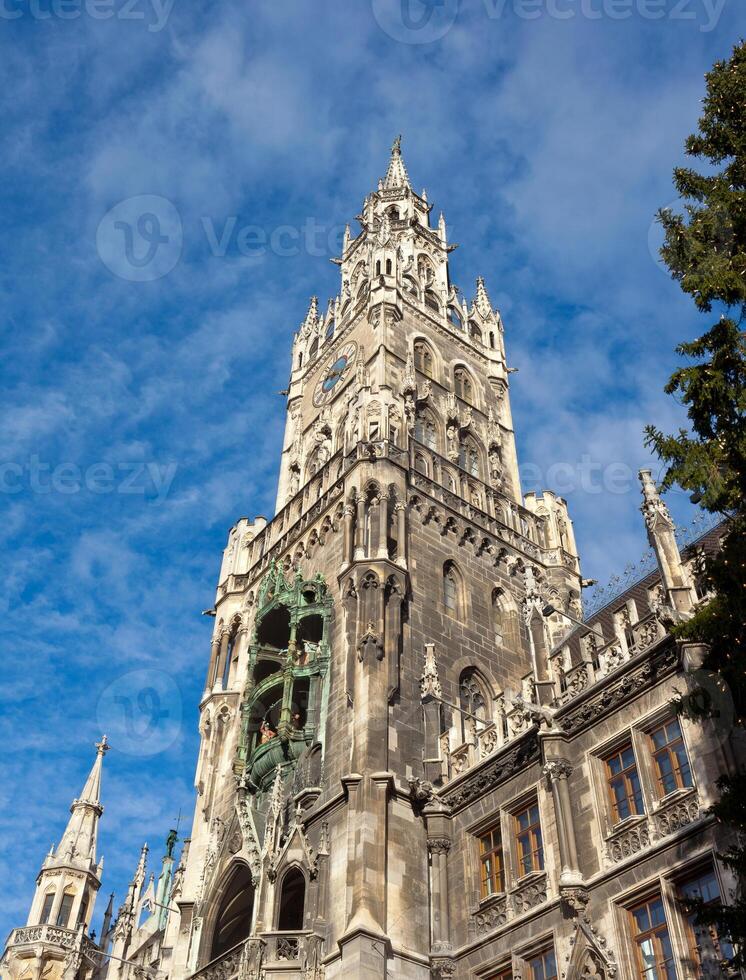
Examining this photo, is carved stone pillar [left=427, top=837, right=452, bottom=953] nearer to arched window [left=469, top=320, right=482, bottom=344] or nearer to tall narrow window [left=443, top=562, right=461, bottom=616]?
tall narrow window [left=443, top=562, right=461, bottom=616]

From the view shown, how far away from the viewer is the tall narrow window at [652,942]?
59.5 ft

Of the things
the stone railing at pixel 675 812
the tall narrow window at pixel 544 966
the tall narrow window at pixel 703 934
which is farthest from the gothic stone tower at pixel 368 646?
the tall narrow window at pixel 703 934

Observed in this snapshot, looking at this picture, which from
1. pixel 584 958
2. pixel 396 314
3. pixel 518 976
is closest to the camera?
pixel 584 958

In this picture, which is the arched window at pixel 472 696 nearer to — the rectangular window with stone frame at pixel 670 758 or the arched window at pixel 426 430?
the rectangular window with stone frame at pixel 670 758

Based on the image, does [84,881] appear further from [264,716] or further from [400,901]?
[400,901]

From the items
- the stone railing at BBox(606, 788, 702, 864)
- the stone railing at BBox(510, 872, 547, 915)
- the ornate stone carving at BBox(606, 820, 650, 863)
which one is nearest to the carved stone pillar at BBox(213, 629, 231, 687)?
the stone railing at BBox(510, 872, 547, 915)

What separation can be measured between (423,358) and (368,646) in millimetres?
17109

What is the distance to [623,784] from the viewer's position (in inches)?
822

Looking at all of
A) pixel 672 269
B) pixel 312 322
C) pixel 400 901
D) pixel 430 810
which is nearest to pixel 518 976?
pixel 400 901

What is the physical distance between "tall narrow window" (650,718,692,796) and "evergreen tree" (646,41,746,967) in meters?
2.01

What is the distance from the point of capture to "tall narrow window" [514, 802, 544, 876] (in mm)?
21922

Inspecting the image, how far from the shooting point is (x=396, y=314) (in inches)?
1606

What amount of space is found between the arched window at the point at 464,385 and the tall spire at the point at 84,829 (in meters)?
24.9

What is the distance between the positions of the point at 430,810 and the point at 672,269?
13.7m
